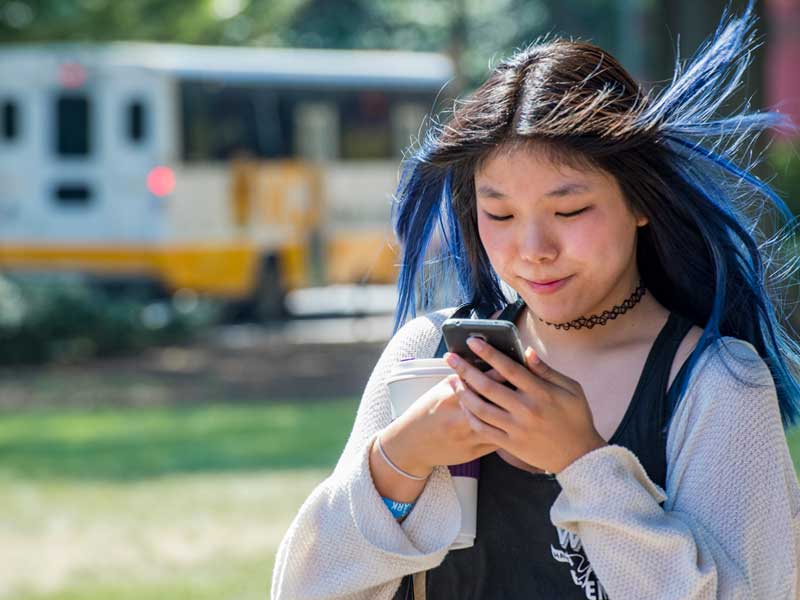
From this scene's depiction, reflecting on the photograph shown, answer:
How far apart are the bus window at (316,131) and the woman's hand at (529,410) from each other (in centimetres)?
1639

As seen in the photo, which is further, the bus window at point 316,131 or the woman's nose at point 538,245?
the bus window at point 316,131

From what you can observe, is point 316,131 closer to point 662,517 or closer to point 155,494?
point 155,494

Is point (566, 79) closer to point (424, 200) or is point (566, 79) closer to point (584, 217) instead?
point (584, 217)

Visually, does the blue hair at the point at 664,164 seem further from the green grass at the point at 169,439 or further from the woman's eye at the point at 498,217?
the green grass at the point at 169,439

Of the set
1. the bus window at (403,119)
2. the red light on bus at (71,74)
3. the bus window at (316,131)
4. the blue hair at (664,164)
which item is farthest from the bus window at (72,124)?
the blue hair at (664,164)

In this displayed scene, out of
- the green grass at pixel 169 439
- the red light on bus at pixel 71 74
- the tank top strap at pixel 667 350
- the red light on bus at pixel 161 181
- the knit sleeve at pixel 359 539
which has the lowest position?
the green grass at pixel 169 439

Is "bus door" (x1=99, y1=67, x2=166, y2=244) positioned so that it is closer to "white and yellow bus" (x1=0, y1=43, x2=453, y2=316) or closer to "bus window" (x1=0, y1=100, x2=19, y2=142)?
"white and yellow bus" (x1=0, y1=43, x2=453, y2=316)

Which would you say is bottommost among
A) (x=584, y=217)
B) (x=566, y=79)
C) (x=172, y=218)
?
(x=172, y=218)

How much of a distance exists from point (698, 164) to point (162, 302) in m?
14.7

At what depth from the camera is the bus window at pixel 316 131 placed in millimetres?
18031

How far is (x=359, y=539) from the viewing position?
191 cm

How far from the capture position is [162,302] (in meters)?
16.4

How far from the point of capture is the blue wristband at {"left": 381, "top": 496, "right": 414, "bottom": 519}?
194cm

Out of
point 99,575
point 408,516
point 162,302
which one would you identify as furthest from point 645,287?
point 162,302
